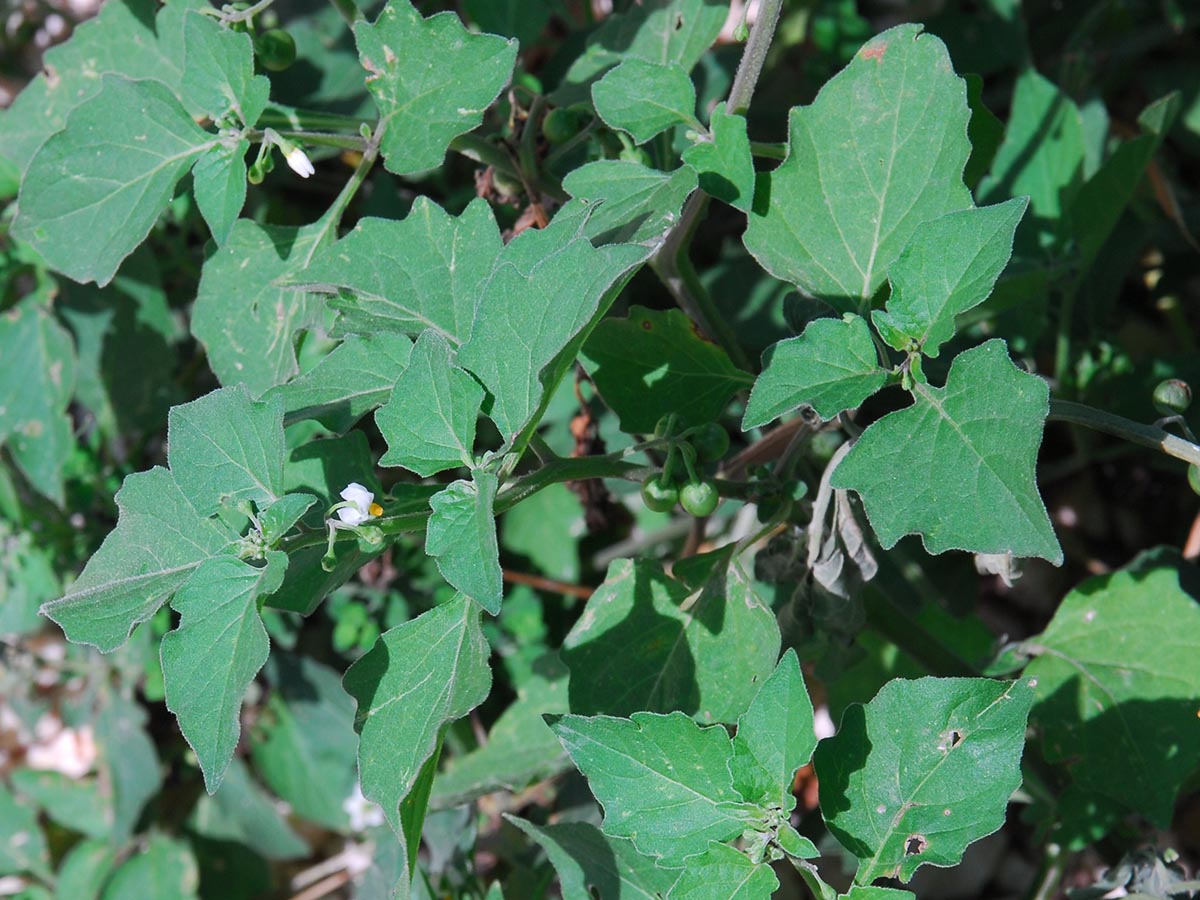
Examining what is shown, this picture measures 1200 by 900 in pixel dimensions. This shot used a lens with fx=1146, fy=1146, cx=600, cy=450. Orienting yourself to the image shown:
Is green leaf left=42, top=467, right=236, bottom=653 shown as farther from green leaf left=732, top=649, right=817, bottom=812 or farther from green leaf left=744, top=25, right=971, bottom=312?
green leaf left=744, top=25, right=971, bottom=312

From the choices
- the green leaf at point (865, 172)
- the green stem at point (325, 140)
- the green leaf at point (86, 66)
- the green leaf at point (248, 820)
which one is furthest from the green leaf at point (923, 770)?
the green leaf at point (248, 820)

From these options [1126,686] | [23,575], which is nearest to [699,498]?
[1126,686]

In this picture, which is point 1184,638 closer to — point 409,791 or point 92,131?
point 409,791

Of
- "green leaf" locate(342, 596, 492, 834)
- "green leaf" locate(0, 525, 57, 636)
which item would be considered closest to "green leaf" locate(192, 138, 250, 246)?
"green leaf" locate(342, 596, 492, 834)

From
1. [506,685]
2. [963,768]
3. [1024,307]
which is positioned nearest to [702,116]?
[1024,307]

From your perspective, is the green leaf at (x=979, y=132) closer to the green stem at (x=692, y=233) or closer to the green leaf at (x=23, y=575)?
the green stem at (x=692, y=233)

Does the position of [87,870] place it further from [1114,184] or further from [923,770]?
[1114,184]
